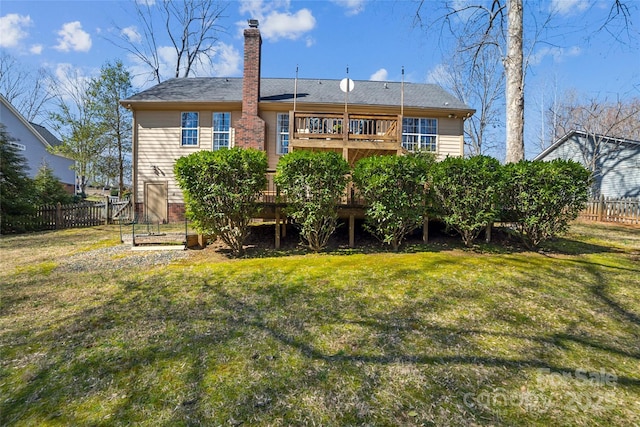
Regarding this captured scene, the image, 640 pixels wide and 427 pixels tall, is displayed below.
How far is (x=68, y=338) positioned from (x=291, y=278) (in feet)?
9.87

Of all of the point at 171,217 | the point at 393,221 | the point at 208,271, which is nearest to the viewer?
the point at 208,271

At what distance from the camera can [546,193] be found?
20.7 feet

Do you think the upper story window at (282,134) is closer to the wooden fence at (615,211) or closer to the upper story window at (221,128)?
the upper story window at (221,128)

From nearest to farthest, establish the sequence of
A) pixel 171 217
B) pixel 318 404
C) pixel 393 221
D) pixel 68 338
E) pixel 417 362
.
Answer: pixel 318 404 → pixel 417 362 → pixel 68 338 → pixel 393 221 → pixel 171 217

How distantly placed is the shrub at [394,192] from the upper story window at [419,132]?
24.2 ft

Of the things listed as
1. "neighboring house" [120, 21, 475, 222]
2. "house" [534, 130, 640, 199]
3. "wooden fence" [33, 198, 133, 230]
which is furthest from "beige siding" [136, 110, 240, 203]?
"house" [534, 130, 640, 199]

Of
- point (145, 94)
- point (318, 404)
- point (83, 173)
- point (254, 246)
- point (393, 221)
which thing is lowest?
point (318, 404)

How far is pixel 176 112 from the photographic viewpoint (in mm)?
13750

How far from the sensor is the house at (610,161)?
17875 millimetres

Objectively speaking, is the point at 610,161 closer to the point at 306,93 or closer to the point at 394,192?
the point at 306,93

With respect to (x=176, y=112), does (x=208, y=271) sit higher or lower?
lower

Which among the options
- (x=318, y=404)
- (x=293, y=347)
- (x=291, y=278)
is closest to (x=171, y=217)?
(x=291, y=278)

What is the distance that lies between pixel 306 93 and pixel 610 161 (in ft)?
66.4

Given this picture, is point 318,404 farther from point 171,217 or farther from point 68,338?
point 171,217
